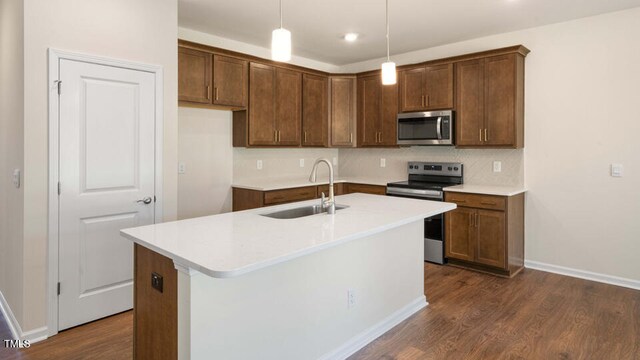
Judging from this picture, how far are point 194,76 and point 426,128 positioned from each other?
103 inches

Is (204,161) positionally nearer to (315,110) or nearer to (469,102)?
(315,110)

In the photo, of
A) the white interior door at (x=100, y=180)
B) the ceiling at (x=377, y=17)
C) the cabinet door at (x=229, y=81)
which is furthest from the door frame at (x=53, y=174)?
the cabinet door at (x=229, y=81)

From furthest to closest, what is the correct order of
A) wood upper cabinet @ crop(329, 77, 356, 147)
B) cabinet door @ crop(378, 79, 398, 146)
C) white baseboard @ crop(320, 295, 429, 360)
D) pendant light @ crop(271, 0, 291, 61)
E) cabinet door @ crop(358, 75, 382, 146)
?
wood upper cabinet @ crop(329, 77, 356, 147)
cabinet door @ crop(358, 75, 382, 146)
cabinet door @ crop(378, 79, 398, 146)
white baseboard @ crop(320, 295, 429, 360)
pendant light @ crop(271, 0, 291, 61)

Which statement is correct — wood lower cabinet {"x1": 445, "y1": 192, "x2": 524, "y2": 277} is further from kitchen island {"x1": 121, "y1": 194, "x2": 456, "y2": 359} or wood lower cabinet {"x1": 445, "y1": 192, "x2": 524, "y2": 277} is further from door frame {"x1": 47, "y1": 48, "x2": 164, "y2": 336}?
door frame {"x1": 47, "y1": 48, "x2": 164, "y2": 336}

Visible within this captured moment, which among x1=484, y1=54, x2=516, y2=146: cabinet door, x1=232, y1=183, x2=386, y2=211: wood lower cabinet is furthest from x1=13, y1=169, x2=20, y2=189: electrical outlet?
x1=484, y1=54, x2=516, y2=146: cabinet door

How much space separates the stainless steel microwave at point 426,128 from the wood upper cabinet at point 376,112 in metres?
0.16

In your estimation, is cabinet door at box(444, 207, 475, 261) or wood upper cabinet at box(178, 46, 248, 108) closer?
wood upper cabinet at box(178, 46, 248, 108)

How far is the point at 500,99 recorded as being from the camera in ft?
13.1

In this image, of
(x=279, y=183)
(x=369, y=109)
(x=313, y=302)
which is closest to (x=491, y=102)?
(x=369, y=109)

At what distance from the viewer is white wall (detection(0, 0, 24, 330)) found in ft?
8.45

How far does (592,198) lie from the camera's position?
3744 mm

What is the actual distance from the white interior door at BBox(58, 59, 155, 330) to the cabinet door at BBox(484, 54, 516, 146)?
3.26 metres

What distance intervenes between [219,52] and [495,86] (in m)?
2.88

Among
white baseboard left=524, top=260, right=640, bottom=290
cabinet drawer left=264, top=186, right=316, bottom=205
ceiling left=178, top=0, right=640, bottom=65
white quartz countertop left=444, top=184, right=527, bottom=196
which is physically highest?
ceiling left=178, top=0, right=640, bottom=65
